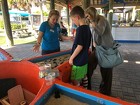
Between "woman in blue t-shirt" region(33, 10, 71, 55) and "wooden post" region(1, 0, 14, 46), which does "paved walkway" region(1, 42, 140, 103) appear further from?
"wooden post" region(1, 0, 14, 46)

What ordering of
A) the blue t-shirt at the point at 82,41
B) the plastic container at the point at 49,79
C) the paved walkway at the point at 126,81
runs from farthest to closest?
the paved walkway at the point at 126,81 < the blue t-shirt at the point at 82,41 < the plastic container at the point at 49,79

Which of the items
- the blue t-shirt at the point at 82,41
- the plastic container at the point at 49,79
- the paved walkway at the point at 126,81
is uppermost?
the blue t-shirt at the point at 82,41

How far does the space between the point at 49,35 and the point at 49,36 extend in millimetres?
20

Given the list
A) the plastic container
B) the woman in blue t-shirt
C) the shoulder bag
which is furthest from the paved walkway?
the plastic container

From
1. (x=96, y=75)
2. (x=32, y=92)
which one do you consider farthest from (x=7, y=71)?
(x=96, y=75)

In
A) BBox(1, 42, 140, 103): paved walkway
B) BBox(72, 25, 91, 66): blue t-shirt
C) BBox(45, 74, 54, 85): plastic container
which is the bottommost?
BBox(1, 42, 140, 103): paved walkway

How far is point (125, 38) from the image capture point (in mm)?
8133

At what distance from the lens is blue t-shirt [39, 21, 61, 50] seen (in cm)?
267

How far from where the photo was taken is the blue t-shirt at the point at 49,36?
8.77ft

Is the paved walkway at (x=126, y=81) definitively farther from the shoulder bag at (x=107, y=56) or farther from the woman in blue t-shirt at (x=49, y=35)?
the woman in blue t-shirt at (x=49, y=35)

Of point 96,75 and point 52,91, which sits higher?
point 52,91

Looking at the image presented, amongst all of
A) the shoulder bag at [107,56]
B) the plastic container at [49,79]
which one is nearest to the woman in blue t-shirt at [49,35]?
the shoulder bag at [107,56]

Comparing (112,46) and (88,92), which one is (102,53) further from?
(88,92)

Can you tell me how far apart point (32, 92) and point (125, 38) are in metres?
7.04
